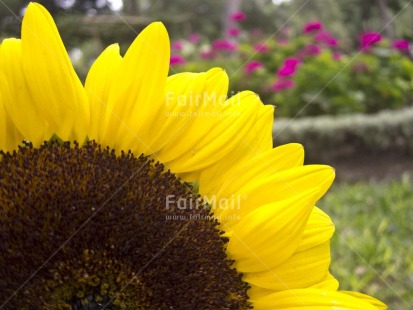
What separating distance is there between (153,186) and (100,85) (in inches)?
5.2

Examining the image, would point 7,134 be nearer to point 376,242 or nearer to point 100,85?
point 100,85

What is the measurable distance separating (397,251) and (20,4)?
7.52 meters

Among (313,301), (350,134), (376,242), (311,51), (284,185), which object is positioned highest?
(311,51)

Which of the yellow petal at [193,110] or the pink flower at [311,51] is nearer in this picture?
the yellow petal at [193,110]

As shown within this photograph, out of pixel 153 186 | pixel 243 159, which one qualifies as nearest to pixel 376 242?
pixel 243 159

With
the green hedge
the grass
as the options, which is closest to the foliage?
the green hedge

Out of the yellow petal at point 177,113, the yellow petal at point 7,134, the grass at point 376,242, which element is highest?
the grass at point 376,242

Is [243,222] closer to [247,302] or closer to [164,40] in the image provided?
[247,302]

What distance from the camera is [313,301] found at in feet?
2.39

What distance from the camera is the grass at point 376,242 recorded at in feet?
12.0

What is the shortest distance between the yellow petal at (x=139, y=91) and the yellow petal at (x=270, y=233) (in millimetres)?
140

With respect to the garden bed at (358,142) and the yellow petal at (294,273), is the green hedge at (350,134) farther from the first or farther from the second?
the yellow petal at (294,273)

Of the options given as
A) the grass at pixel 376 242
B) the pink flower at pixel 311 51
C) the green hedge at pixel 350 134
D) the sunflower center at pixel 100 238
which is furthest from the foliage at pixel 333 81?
the sunflower center at pixel 100 238

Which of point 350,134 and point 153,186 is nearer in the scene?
point 153,186
